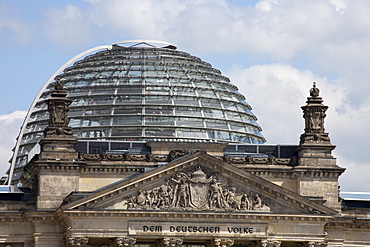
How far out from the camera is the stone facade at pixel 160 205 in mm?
109938

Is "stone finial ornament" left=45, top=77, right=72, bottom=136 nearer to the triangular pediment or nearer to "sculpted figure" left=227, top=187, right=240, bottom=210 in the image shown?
the triangular pediment

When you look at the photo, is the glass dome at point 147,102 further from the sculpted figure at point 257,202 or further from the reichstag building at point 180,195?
the sculpted figure at point 257,202

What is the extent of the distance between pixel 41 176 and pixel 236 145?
18396mm

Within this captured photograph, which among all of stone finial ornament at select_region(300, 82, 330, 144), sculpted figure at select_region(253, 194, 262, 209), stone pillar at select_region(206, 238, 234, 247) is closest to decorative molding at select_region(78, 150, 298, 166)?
stone finial ornament at select_region(300, 82, 330, 144)

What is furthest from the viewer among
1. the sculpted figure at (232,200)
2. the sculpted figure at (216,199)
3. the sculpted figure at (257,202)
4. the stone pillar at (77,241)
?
the sculpted figure at (257,202)

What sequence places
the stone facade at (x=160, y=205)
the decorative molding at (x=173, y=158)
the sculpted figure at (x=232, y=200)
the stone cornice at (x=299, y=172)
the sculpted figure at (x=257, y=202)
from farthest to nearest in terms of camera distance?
1. the stone cornice at (x=299, y=172)
2. the decorative molding at (x=173, y=158)
3. the sculpted figure at (x=257, y=202)
4. the sculpted figure at (x=232, y=200)
5. the stone facade at (x=160, y=205)

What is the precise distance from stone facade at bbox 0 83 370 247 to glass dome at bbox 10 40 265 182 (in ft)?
59.9

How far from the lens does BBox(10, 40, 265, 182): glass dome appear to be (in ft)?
445

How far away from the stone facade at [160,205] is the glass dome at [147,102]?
18.3 m

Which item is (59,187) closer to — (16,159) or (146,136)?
(146,136)

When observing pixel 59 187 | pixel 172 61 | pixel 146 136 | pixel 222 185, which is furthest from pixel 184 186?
pixel 172 61

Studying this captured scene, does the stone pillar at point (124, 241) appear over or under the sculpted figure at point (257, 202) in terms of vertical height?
under

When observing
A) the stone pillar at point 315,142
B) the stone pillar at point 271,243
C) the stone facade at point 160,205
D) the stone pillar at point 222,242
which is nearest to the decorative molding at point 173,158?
the stone facade at point 160,205

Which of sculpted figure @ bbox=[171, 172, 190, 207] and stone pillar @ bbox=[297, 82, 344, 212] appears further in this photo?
stone pillar @ bbox=[297, 82, 344, 212]
